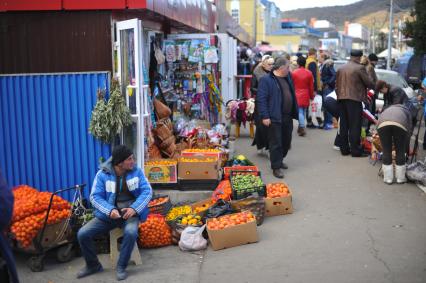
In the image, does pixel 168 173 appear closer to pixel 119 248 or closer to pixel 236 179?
pixel 236 179

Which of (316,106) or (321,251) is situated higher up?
(316,106)

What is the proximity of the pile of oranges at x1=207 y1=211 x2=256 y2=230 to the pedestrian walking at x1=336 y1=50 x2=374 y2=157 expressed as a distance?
15.6 ft

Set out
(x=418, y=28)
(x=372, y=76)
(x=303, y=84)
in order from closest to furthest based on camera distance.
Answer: (x=372, y=76) < (x=303, y=84) < (x=418, y=28)

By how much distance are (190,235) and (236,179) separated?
1599 millimetres

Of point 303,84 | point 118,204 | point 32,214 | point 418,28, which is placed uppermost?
point 418,28

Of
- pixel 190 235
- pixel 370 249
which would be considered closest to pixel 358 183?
pixel 370 249

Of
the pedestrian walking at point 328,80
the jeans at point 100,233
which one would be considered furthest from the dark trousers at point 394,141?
the pedestrian walking at point 328,80

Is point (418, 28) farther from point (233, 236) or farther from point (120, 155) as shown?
point (120, 155)

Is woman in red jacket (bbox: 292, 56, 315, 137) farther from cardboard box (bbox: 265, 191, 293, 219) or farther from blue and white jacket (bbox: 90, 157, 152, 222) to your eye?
blue and white jacket (bbox: 90, 157, 152, 222)

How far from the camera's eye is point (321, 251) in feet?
20.7

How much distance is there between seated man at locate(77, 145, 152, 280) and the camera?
595 centimetres

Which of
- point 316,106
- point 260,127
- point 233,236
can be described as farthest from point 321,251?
point 316,106

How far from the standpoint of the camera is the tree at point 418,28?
23.5m

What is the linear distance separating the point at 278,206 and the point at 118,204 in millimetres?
2459
